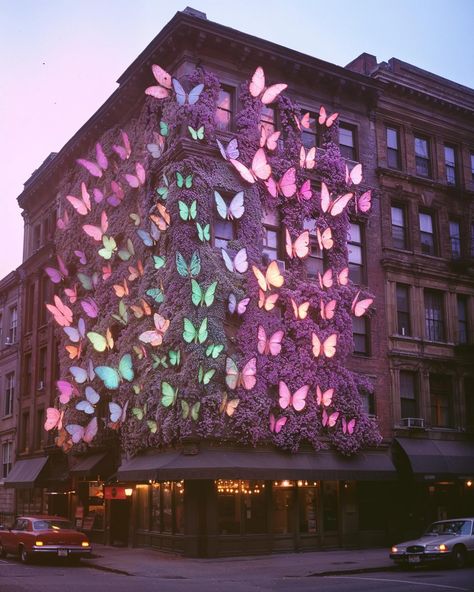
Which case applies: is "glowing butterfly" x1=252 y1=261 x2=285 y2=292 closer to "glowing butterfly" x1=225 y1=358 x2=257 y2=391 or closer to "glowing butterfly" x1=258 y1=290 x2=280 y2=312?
"glowing butterfly" x1=258 y1=290 x2=280 y2=312

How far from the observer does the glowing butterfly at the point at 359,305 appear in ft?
102

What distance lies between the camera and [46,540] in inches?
907

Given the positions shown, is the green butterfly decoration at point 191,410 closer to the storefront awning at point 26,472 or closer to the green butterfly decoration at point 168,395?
the green butterfly decoration at point 168,395

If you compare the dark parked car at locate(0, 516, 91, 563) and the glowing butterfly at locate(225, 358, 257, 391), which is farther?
the glowing butterfly at locate(225, 358, 257, 391)

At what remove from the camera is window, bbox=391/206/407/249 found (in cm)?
3425

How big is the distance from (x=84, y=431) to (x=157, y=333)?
27.6 ft

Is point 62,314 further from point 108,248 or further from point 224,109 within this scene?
point 224,109

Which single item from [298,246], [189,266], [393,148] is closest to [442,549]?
[189,266]

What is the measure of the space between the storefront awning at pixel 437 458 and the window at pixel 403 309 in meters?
4.78

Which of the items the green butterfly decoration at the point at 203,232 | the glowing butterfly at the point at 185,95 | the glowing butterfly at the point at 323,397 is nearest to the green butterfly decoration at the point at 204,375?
the green butterfly decoration at the point at 203,232

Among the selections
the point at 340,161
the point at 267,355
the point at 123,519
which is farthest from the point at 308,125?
the point at 123,519

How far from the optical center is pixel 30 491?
41.9 m

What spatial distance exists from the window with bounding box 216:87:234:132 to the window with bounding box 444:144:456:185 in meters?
12.2

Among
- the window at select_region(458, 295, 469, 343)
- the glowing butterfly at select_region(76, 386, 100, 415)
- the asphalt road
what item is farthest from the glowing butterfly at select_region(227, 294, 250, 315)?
the window at select_region(458, 295, 469, 343)
